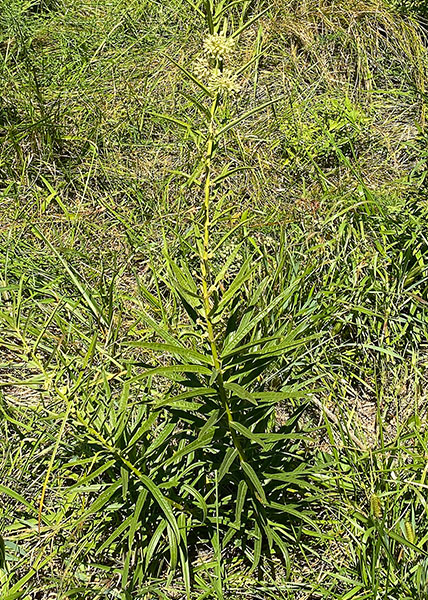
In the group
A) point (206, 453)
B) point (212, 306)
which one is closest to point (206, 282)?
point (212, 306)

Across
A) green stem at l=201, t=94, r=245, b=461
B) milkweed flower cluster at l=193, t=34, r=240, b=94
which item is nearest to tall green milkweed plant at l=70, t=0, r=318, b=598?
green stem at l=201, t=94, r=245, b=461

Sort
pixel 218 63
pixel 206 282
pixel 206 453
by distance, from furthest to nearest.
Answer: pixel 206 453 → pixel 206 282 → pixel 218 63

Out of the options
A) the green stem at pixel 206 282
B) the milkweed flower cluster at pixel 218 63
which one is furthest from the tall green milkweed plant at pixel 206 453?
the milkweed flower cluster at pixel 218 63

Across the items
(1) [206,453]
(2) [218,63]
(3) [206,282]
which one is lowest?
(1) [206,453]

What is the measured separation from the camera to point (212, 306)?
6.52 ft

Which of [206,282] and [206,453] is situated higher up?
[206,282]

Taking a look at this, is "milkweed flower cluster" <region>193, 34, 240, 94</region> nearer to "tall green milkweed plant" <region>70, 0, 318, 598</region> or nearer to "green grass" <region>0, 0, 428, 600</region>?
"green grass" <region>0, 0, 428, 600</region>

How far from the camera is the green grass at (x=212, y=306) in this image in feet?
5.76

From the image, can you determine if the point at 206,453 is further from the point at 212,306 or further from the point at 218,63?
the point at 218,63

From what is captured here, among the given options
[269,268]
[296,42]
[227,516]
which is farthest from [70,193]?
[227,516]

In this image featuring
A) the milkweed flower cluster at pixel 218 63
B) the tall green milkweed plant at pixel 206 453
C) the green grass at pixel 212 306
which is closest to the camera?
the milkweed flower cluster at pixel 218 63

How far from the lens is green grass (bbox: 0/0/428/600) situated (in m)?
1.75

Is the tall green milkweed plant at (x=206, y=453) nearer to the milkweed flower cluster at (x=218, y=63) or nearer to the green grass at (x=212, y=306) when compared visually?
the green grass at (x=212, y=306)

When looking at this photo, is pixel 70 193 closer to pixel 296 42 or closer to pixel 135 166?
pixel 135 166
